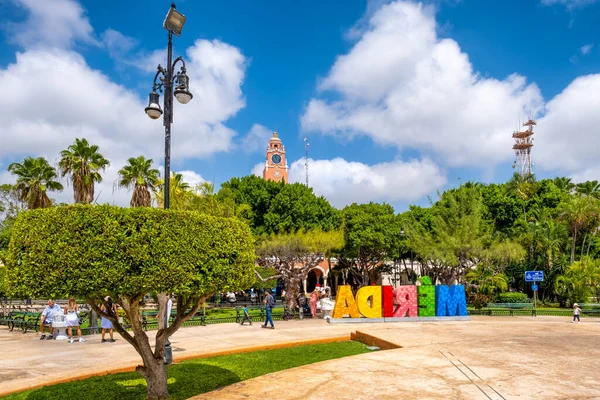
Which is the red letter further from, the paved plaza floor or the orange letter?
the paved plaza floor

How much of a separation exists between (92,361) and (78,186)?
15888 millimetres

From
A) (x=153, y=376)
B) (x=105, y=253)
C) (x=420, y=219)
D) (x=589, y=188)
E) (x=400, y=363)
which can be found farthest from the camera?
(x=589, y=188)

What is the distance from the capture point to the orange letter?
20.0 m

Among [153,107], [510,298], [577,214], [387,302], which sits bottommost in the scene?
[510,298]

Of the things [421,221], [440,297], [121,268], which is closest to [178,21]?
[121,268]

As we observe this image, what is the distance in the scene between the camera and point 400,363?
381 inches

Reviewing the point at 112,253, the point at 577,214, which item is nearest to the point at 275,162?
the point at 577,214

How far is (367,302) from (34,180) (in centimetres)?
2183

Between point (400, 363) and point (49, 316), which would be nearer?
point (400, 363)

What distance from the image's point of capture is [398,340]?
43.7 ft

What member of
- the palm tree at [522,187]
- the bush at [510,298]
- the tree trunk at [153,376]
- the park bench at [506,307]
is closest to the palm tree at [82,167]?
the tree trunk at [153,376]

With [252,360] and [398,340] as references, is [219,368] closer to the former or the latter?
[252,360]

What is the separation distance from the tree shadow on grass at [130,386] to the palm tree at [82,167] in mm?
17600

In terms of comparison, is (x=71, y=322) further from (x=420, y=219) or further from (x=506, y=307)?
(x=420, y=219)
